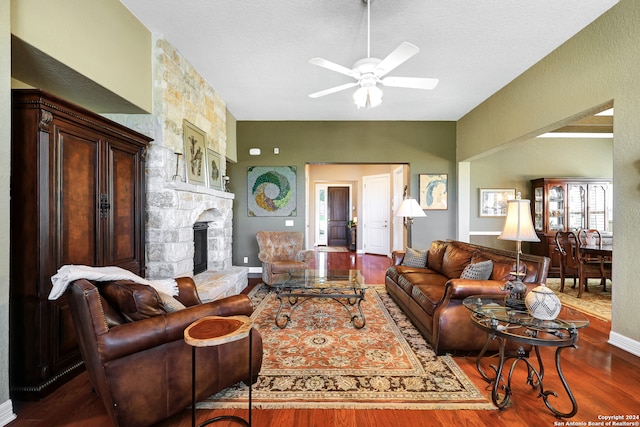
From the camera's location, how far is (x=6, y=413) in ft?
5.58

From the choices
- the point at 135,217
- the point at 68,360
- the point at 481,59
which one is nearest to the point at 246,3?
the point at 135,217

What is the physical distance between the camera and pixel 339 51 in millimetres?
3291

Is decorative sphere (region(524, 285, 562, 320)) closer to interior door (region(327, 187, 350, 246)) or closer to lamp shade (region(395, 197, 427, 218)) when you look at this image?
lamp shade (region(395, 197, 427, 218))

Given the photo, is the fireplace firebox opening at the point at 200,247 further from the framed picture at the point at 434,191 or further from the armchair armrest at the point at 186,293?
the framed picture at the point at 434,191

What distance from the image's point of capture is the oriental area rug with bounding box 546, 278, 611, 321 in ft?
11.7

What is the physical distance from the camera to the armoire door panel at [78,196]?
210 cm

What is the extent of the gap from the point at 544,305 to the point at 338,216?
8.95m

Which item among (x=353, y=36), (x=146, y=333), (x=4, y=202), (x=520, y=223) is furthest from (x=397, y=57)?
(x=4, y=202)

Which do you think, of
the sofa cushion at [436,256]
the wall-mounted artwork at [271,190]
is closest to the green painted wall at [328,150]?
the wall-mounted artwork at [271,190]

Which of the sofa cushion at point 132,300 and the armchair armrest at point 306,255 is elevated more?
the sofa cushion at point 132,300

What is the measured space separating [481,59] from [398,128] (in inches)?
92.7

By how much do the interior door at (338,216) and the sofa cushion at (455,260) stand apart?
690 centimetres

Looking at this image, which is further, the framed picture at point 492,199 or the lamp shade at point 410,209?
the framed picture at point 492,199

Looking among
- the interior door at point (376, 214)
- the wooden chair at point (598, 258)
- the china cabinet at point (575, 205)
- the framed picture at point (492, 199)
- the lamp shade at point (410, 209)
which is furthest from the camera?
the interior door at point (376, 214)
